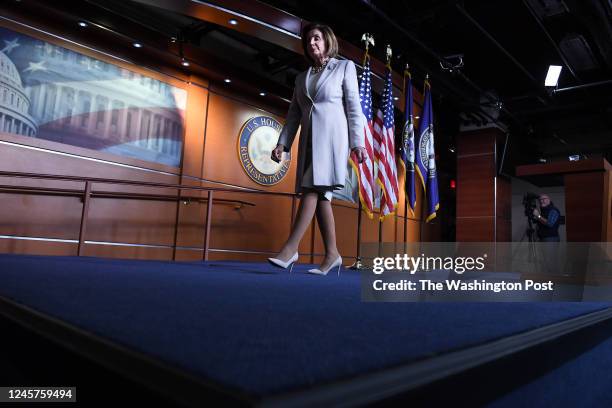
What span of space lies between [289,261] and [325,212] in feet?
1.15

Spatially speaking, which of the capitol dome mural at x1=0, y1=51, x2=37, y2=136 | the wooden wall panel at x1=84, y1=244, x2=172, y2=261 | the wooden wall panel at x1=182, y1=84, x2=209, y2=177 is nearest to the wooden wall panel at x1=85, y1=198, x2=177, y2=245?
the wooden wall panel at x1=84, y1=244, x2=172, y2=261

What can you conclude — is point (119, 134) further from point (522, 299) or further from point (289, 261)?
point (522, 299)

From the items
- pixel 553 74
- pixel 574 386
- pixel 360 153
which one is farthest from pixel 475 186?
pixel 574 386

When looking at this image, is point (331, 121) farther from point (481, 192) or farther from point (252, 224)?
point (481, 192)

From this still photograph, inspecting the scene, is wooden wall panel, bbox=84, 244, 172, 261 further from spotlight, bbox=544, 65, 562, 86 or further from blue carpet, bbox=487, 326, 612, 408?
spotlight, bbox=544, 65, 562, 86

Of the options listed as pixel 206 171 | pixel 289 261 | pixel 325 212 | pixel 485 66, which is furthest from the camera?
pixel 485 66

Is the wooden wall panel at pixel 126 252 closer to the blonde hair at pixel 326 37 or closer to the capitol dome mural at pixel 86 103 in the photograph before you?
the capitol dome mural at pixel 86 103

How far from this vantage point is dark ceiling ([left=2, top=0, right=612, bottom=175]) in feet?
17.3

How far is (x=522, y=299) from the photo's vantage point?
4.45 ft

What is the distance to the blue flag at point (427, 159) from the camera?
4.44 metres

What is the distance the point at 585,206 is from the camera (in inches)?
105

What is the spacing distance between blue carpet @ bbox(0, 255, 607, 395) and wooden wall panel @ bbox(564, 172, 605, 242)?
1871mm

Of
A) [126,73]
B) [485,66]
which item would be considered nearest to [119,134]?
[126,73]

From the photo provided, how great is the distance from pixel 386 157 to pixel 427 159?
94 cm
